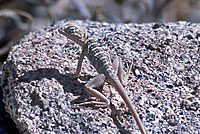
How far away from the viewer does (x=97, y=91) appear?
3762mm

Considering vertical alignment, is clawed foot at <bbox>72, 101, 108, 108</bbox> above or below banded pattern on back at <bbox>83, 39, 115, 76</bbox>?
below

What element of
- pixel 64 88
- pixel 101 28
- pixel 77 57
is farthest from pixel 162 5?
pixel 64 88

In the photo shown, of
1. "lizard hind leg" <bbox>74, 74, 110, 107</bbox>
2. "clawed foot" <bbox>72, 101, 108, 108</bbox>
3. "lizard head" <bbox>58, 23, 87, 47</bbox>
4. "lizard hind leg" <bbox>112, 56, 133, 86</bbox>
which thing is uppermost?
"lizard head" <bbox>58, 23, 87, 47</bbox>

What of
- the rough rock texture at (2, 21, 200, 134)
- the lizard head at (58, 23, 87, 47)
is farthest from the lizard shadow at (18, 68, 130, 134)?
the lizard head at (58, 23, 87, 47)

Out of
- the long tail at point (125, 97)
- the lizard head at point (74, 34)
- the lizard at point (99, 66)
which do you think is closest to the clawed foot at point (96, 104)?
the lizard at point (99, 66)

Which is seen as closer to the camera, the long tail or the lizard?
the long tail

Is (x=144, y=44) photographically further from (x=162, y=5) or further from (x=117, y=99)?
(x=162, y=5)

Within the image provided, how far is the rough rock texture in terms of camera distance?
3.49 m

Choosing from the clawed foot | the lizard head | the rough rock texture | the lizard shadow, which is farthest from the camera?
the lizard head

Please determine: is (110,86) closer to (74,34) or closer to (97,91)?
(97,91)

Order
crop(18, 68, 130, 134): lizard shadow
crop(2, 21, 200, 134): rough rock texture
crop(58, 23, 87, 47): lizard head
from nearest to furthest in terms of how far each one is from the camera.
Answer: crop(2, 21, 200, 134): rough rock texture, crop(18, 68, 130, 134): lizard shadow, crop(58, 23, 87, 47): lizard head

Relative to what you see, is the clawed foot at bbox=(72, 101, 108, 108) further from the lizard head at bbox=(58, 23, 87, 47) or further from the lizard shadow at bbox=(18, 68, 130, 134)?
the lizard head at bbox=(58, 23, 87, 47)

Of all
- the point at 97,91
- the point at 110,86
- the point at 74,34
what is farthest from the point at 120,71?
the point at 74,34

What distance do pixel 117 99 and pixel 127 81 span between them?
0.22 m
